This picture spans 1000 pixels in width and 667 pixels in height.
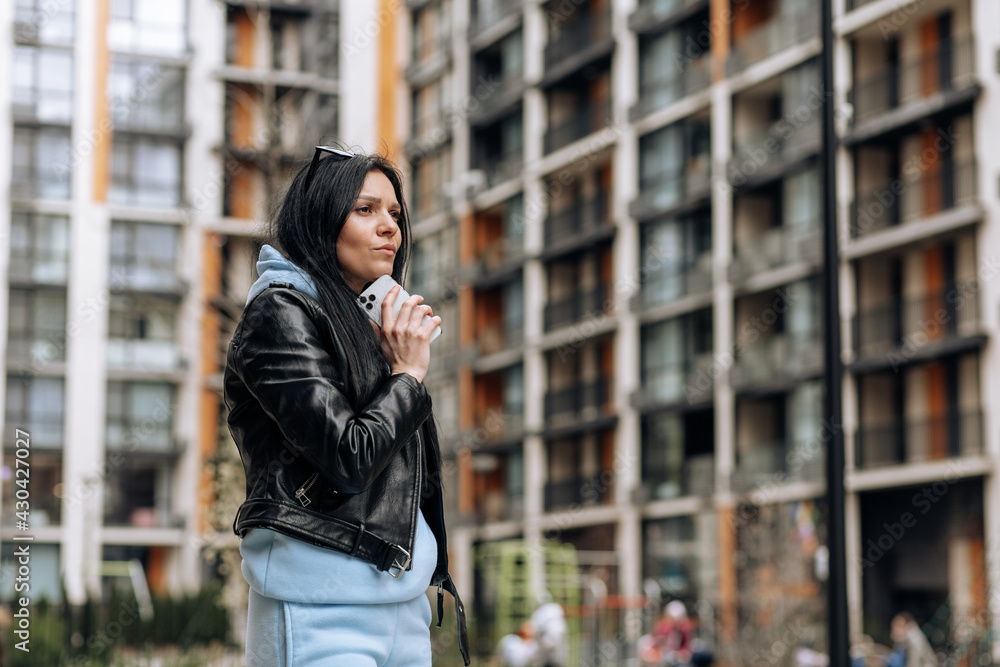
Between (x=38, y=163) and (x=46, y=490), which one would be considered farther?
(x=38, y=163)

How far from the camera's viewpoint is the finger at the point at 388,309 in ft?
9.34

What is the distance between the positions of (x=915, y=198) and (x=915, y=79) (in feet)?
8.87

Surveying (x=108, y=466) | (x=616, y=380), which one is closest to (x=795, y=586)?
(x=616, y=380)

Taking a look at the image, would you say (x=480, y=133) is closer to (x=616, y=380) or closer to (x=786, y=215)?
(x=616, y=380)

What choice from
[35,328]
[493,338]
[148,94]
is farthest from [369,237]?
[148,94]

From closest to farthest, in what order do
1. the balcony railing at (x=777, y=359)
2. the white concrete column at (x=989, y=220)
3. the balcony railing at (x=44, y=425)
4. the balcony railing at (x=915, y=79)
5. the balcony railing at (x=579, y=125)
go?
the white concrete column at (x=989, y=220), the balcony railing at (x=915, y=79), the balcony railing at (x=777, y=359), the balcony railing at (x=579, y=125), the balcony railing at (x=44, y=425)

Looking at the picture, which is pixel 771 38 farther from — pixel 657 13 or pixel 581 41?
pixel 581 41

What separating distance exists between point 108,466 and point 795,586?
30768 mm

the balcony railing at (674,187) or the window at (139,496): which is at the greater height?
the balcony railing at (674,187)

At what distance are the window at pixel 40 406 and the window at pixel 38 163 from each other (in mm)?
6447

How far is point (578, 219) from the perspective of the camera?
46.0 m

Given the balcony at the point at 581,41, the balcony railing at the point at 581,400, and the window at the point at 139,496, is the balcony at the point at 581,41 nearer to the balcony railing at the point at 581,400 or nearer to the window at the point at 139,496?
the balcony railing at the point at 581,400

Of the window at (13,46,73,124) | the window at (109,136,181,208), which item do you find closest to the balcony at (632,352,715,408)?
the window at (109,136,181,208)

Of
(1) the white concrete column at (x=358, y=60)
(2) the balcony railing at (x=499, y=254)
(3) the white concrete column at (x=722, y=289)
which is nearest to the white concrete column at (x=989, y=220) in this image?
(3) the white concrete column at (x=722, y=289)
